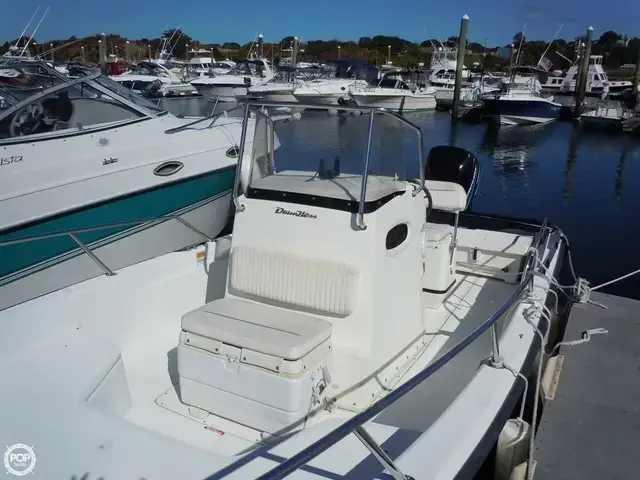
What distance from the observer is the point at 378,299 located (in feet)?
9.61

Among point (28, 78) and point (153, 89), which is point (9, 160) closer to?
point (28, 78)

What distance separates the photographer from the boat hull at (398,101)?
27719 millimetres

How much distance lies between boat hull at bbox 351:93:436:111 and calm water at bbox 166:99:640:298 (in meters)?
2.94

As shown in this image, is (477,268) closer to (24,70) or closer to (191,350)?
(191,350)

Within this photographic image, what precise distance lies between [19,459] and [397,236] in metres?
2.04

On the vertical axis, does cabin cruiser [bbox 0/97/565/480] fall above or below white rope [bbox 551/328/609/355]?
above

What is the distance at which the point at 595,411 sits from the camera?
3068mm

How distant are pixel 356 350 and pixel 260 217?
87 cm

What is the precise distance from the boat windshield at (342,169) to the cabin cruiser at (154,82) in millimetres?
24864

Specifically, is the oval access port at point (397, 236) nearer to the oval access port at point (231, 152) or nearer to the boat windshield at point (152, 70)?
the oval access port at point (231, 152)

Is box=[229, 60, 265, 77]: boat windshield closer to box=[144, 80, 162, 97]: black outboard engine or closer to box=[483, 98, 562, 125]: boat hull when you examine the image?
box=[144, 80, 162, 97]: black outboard engine

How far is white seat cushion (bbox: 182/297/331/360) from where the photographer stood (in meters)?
2.48

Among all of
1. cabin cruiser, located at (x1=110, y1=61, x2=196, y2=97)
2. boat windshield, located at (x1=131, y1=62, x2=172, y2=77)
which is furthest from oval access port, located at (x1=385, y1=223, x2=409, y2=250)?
boat windshield, located at (x1=131, y1=62, x2=172, y2=77)

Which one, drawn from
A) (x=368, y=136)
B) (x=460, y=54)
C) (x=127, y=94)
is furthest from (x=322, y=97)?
(x=368, y=136)
